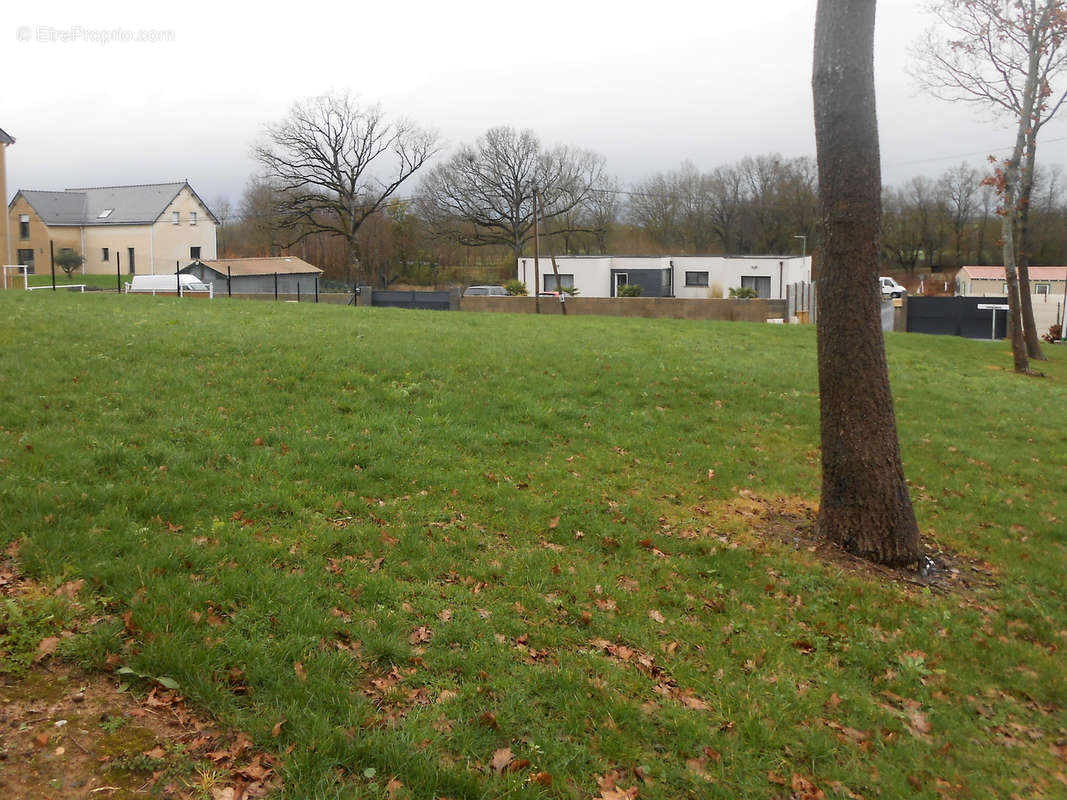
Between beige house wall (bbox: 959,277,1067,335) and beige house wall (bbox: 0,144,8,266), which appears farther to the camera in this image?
beige house wall (bbox: 959,277,1067,335)

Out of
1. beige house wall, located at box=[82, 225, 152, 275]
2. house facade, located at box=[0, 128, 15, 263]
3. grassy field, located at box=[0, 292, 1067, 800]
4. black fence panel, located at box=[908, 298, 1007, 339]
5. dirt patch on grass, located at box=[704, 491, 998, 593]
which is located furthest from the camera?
beige house wall, located at box=[82, 225, 152, 275]

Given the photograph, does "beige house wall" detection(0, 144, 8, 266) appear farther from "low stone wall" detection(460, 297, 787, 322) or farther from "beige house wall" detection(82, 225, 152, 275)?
"low stone wall" detection(460, 297, 787, 322)

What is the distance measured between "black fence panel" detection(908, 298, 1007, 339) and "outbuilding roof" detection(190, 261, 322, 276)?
36.4 meters

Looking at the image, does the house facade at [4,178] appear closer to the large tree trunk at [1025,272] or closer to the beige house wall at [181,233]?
the beige house wall at [181,233]

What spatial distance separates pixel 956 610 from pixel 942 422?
588 centimetres

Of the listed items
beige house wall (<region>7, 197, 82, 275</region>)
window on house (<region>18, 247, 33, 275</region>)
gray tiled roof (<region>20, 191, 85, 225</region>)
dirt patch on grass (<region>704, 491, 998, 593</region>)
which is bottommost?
dirt patch on grass (<region>704, 491, 998, 593</region>)

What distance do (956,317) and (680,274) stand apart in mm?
15678

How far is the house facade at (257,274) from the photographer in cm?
4588

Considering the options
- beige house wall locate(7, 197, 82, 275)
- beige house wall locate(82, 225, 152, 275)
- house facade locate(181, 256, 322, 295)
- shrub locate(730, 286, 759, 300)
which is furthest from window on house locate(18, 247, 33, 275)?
shrub locate(730, 286, 759, 300)

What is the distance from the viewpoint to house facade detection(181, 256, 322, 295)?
151ft

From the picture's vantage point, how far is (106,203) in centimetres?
5516

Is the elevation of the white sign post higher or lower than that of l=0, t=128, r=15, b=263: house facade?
lower

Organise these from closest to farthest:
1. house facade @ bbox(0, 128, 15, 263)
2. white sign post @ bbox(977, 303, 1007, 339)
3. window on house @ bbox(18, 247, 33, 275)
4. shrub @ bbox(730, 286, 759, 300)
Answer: house facade @ bbox(0, 128, 15, 263)
white sign post @ bbox(977, 303, 1007, 339)
shrub @ bbox(730, 286, 759, 300)
window on house @ bbox(18, 247, 33, 275)

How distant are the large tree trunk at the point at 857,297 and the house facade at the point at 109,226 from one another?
5325 cm
